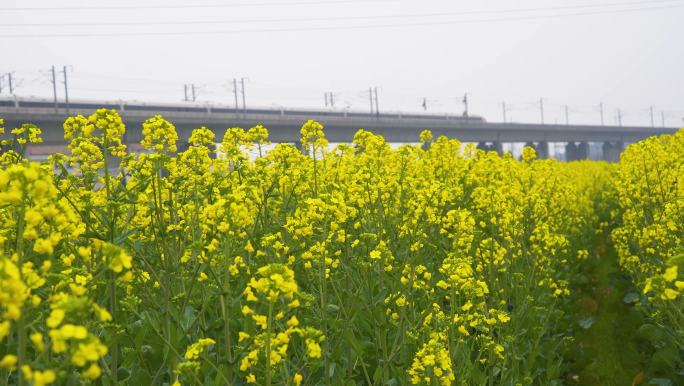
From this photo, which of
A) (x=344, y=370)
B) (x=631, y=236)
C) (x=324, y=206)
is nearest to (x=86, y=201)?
(x=324, y=206)

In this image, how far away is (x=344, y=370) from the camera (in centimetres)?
354

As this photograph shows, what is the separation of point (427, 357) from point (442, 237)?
2.83m

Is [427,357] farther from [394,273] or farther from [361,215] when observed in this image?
[361,215]

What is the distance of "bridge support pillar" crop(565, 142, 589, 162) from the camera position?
230 feet

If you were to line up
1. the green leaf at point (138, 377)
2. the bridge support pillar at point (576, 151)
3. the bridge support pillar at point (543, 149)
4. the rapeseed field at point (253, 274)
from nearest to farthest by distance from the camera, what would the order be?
the rapeseed field at point (253, 274) → the green leaf at point (138, 377) → the bridge support pillar at point (543, 149) → the bridge support pillar at point (576, 151)

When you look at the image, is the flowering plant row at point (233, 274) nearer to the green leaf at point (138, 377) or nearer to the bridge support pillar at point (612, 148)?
the green leaf at point (138, 377)

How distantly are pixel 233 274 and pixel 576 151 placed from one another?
75206 millimetres

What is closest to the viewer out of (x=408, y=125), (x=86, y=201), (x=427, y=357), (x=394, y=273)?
(x=427, y=357)

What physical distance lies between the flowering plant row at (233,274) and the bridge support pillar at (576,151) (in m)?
70.2

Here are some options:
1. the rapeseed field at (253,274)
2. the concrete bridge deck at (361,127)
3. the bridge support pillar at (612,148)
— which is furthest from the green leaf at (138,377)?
the bridge support pillar at (612,148)

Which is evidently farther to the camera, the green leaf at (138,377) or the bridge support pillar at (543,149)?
the bridge support pillar at (543,149)

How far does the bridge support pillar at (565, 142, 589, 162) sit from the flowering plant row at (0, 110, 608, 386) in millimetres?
70240

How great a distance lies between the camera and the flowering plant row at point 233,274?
5.42 ft

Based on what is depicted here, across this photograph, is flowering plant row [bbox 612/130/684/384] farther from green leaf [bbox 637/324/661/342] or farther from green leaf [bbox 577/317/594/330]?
green leaf [bbox 577/317/594/330]
